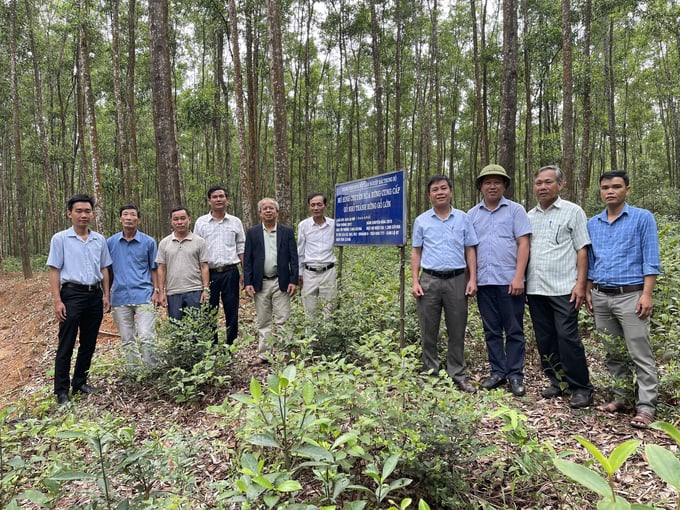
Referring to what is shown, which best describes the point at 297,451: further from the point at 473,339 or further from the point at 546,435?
the point at 473,339

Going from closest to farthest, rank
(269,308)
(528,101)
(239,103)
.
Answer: (269,308), (239,103), (528,101)

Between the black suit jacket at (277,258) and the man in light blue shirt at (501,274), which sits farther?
the black suit jacket at (277,258)

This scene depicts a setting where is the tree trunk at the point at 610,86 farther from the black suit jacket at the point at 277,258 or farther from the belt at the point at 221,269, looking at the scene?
the belt at the point at 221,269

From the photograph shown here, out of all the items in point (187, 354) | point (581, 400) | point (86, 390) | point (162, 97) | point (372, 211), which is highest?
point (162, 97)

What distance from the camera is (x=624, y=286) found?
9.80 feet

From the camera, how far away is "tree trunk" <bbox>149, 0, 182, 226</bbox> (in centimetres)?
682

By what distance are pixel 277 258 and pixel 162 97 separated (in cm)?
444

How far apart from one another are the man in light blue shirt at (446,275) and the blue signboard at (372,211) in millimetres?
290

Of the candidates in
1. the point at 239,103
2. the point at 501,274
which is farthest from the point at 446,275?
the point at 239,103

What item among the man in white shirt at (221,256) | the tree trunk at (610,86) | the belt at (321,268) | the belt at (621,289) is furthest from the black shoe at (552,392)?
the tree trunk at (610,86)

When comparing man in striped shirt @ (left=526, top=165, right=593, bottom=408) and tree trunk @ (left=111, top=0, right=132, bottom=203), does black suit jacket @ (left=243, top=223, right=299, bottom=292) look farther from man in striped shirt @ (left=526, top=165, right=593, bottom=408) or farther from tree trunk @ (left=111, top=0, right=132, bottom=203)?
tree trunk @ (left=111, top=0, right=132, bottom=203)

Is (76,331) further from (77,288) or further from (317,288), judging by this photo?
(317,288)

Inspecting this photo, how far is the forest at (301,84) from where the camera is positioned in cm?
872

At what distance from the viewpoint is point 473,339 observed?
4848 mm
